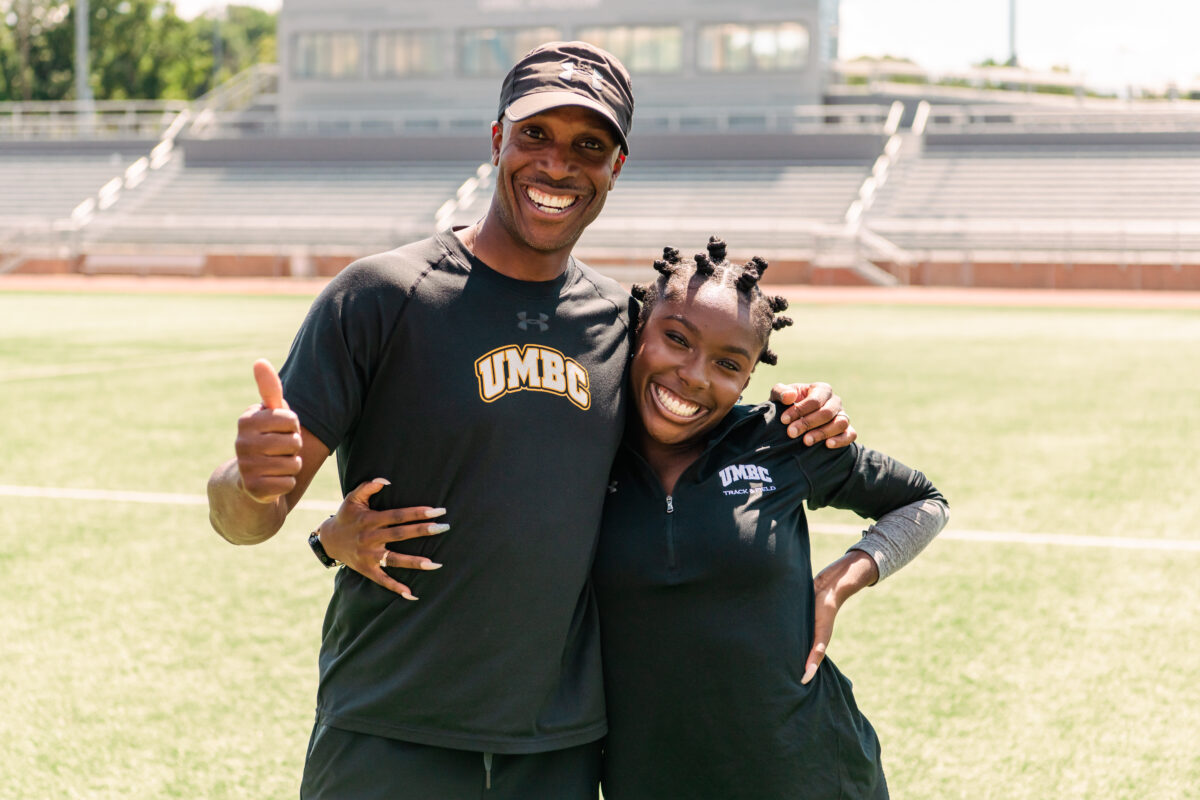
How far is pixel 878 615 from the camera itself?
5359 millimetres

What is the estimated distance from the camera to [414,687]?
242 centimetres

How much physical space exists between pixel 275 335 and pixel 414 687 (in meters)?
16.1

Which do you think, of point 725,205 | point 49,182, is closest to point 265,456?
point 725,205

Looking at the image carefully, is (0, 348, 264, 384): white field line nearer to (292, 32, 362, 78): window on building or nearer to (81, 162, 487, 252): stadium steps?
(81, 162, 487, 252): stadium steps

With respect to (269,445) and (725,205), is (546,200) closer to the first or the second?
(269,445)

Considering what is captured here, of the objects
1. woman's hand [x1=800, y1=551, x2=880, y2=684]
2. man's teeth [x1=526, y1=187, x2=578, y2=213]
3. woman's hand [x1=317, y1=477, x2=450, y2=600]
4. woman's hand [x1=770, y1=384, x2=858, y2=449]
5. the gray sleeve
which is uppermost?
man's teeth [x1=526, y1=187, x2=578, y2=213]

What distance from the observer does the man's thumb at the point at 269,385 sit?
2.13m

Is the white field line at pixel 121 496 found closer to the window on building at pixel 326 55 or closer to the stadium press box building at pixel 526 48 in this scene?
the stadium press box building at pixel 526 48

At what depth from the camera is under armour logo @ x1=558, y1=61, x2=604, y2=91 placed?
2518 millimetres

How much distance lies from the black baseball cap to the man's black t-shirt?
0.33 meters

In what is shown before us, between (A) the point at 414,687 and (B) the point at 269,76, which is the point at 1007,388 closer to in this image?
(A) the point at 414,687

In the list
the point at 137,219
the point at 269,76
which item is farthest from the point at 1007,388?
the point at 269,76

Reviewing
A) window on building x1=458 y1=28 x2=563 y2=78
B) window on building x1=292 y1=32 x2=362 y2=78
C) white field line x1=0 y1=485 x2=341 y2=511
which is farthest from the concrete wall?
white field line x1=0 y1=485 x2=341 y2=511

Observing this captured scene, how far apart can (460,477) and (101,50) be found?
74.2 metres
